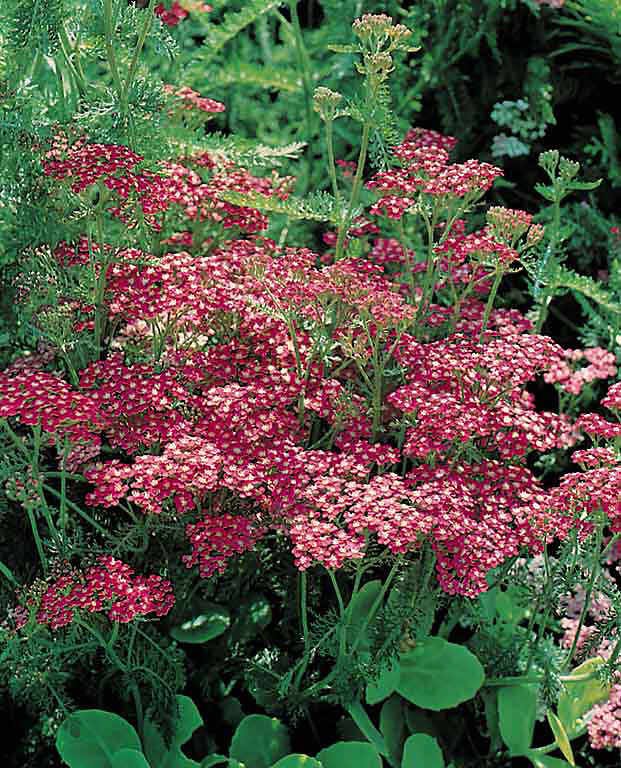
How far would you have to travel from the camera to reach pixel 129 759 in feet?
6.55

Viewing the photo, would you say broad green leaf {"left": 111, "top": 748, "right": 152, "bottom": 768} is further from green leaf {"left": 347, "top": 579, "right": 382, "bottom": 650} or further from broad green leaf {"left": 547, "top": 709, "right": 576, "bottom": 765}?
broad green leaf {"left": 547, "top": 709, "right": 576, "bottom": 765}

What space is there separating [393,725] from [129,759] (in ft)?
2.04

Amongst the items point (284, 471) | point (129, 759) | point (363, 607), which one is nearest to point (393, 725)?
point (363, 607)

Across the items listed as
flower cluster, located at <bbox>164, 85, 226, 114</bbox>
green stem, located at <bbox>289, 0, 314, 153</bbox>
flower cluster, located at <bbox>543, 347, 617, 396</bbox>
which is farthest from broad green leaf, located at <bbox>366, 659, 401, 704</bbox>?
green stem, located at <bbox>289, 0, 314, 153</bbox>

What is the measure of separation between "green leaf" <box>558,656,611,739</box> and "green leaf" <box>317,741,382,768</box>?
497 mm

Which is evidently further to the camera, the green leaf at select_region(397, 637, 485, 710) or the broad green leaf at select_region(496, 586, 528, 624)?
A: the broad green leaf at select_region(496, 586, 528, 624)

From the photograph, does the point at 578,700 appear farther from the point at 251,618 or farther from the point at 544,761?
the point at 251,618

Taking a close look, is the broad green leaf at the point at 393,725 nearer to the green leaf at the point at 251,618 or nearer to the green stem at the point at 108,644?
the green leaf at the point at 251,618

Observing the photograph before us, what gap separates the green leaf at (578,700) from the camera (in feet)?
7.52

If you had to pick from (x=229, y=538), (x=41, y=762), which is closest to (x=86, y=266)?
(x=229, y=538)

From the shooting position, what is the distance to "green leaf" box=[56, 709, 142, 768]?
2018 millimetres

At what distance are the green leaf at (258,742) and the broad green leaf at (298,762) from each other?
0.39 feet

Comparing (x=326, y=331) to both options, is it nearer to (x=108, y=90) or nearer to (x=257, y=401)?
(x=257, y=401)

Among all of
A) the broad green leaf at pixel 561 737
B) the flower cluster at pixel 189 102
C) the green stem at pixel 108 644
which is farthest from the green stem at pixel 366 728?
the flower cluster at pixel 189 102
